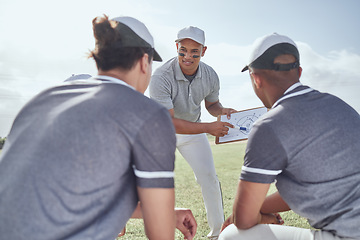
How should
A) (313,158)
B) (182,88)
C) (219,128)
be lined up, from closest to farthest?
(313,158)
(219,128)
(182,88)

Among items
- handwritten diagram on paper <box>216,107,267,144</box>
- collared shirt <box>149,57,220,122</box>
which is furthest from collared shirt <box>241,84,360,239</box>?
collared shirt <box>149,57,220,122</box>

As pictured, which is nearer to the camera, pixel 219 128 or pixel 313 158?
pixel 313 158

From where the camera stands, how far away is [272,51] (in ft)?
7.36

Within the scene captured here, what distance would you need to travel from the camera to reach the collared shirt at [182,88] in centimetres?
432

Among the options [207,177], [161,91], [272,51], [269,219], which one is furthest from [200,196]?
[272,51]

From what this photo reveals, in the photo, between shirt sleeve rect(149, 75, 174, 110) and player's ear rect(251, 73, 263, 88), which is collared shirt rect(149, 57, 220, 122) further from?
player's ear rect(251, 73, 263, 88)

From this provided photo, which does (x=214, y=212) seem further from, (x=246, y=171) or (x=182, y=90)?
(x=246, y=171)

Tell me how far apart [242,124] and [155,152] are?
97.8 inches

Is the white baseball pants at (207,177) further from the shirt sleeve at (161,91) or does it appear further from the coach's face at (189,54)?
the coach's face at (189,54)

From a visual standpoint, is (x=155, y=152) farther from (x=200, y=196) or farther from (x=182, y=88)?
(x=200, y=196)

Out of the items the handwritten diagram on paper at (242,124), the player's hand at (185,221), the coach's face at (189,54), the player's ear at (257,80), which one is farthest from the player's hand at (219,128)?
the player's hand at (185,221)

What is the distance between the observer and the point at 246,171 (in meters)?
2.02

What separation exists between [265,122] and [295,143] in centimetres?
19

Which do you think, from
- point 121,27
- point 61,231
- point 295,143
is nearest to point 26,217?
point 61,231
